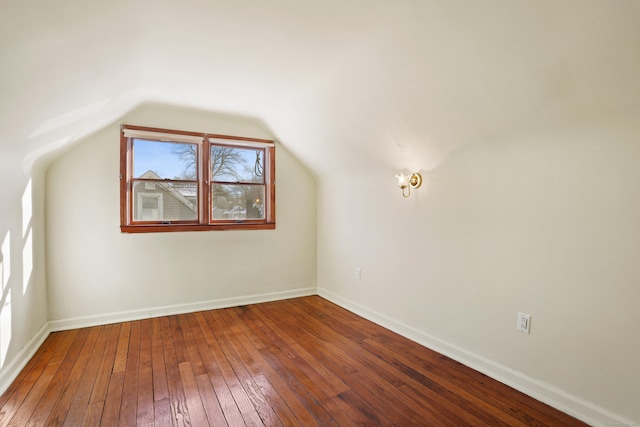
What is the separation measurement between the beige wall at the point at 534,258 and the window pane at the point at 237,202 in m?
1.65

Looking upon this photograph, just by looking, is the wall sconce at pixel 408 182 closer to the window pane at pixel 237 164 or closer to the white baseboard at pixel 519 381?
the white baseboard at pixel 519 381

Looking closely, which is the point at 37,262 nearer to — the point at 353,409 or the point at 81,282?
the point at 81,282

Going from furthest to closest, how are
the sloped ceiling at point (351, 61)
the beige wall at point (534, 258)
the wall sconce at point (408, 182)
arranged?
the wall sconce at point (408, 182), the beige wall at point (534, 258), the sloped ceiling at point (351, 61)

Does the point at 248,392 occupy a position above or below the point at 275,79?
below

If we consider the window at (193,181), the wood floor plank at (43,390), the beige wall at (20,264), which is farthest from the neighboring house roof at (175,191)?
the wood floor plank at (43,390)

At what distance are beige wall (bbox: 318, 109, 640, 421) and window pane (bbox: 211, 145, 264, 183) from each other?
5.28 feet

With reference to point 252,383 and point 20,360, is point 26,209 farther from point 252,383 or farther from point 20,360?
point 252,383

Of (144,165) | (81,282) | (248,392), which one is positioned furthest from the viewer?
(144,165)

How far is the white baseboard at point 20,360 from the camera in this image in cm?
211

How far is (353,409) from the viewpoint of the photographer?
1.89 metres

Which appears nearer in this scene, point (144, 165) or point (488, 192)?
point (488, 192)

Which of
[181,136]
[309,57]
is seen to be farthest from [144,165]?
[309,57]

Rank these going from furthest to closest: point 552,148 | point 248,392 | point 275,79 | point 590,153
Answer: point 275,79, point 248,392, point 552,148, point 590,153

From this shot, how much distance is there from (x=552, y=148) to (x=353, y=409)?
6.51ft
